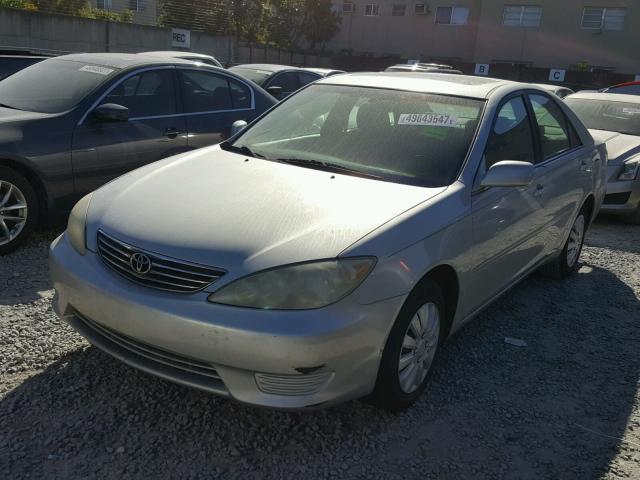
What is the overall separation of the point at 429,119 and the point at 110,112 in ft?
9.37

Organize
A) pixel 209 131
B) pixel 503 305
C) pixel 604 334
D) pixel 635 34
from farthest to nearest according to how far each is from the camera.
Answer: pixel 635 34 < pixel 209 131 < pixel 503 305 < pixel 604 334

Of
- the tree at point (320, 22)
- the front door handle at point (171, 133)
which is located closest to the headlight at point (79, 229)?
the front door handle at point (171, 133)

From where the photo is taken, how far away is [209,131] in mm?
6043

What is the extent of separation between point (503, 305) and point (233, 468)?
8.98 feet

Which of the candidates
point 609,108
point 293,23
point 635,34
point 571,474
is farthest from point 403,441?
point 293,23

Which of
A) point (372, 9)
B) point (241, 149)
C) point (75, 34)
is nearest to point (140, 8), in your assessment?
point (75, 34)

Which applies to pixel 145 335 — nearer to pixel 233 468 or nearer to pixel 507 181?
pixel 233 468

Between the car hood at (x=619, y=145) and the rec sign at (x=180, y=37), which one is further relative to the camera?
the rec sign at (x=180, y=37)

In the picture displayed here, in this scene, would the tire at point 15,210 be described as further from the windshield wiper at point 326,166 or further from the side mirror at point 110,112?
the windshield wiper at point 326,166

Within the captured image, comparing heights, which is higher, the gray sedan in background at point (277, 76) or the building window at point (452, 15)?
the building window at point (452, 15)

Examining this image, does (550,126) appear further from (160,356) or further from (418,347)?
(160,356)

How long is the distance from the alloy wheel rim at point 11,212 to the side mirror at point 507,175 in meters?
3.53

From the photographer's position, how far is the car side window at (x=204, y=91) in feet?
19.6

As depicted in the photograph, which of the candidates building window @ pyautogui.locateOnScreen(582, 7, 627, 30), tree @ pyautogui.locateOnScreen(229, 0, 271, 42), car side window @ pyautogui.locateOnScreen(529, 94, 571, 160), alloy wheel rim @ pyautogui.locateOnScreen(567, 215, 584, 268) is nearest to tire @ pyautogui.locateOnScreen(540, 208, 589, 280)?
alloy wheel rim @ pyautogui.locateOnScreen(567, 215, 584, 268)
